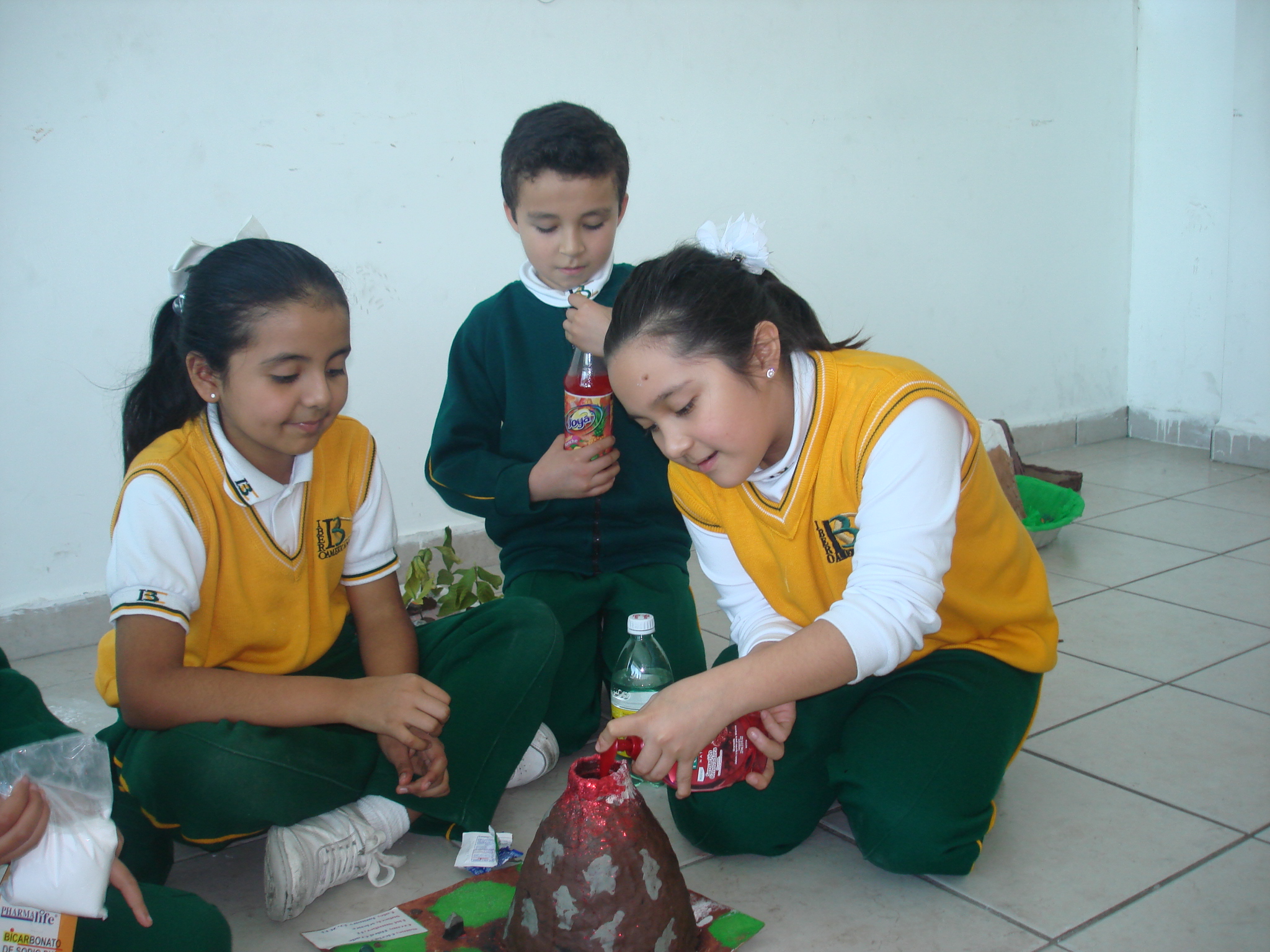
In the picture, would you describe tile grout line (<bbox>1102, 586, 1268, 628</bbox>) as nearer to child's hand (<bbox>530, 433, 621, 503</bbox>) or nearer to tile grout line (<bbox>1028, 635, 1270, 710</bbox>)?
tile grout line (<bbox>1028, 635, 1270, 710</bbox>)

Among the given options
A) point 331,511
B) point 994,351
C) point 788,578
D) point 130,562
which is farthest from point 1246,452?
point 130,562

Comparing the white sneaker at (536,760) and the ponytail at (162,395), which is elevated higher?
the ponytail at (162,395)

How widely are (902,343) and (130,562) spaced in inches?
114

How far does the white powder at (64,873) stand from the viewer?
36.3 inches

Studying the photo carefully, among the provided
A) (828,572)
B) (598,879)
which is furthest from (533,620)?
(598,879)

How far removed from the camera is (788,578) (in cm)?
154

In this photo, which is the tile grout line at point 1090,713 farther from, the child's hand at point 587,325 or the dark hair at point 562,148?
the dark hair at point 562,148

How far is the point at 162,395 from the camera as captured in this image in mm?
1508

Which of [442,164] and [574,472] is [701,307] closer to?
[574,472]

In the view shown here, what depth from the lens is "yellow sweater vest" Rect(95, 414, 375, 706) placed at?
4.77 ft

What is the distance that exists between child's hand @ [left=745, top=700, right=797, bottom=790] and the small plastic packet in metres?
0.79

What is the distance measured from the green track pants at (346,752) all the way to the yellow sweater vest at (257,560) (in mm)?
85

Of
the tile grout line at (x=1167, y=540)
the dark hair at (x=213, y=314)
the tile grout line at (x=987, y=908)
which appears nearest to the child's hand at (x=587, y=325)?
the dark hair at (x=213, y=314)

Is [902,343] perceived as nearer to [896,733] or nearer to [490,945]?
[896,733]
